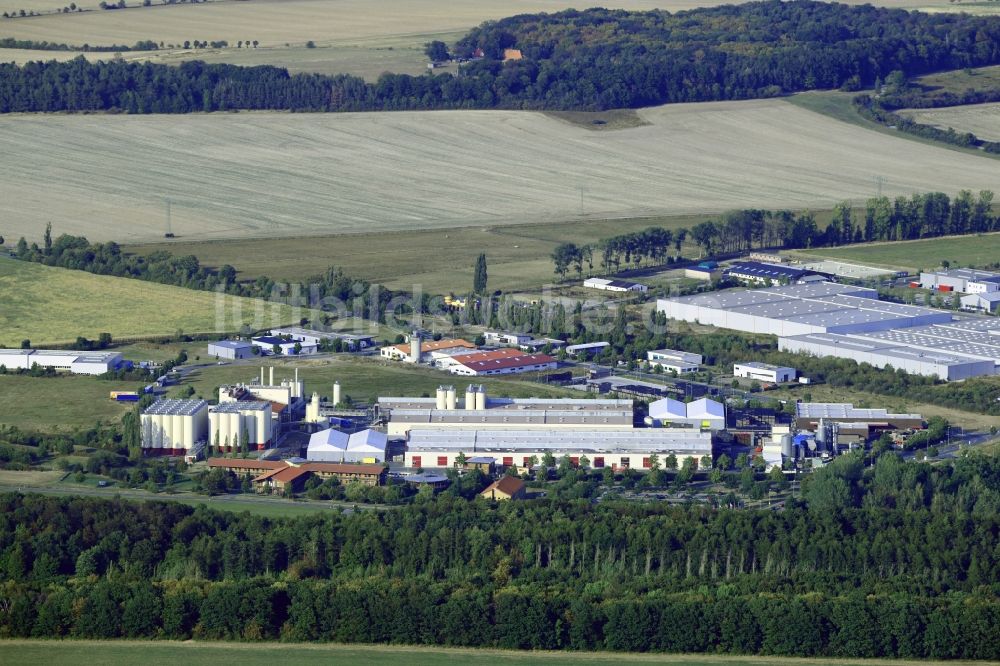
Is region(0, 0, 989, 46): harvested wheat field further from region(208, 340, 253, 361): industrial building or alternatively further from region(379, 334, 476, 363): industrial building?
region(379, 334, 476, 363): industrial building

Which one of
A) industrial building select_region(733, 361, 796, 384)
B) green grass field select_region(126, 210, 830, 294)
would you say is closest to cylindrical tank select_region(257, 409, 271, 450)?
industrial building select_region(733, 361, 796, 384)

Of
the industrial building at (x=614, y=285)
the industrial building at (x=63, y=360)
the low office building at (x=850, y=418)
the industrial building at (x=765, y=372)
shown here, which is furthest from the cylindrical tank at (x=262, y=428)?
the industrial building at (x=614, y=285)

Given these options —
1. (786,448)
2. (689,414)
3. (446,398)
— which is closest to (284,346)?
(446,398)

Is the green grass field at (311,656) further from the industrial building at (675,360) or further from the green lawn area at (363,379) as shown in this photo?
the industrial building at (675,360)

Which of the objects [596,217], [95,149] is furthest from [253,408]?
[95,149]

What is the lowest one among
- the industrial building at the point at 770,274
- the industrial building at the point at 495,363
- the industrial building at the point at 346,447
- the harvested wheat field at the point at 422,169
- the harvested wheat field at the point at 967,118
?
the industrial building at the point at 346,447

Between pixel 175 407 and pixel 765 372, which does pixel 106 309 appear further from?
pixel 765 372
